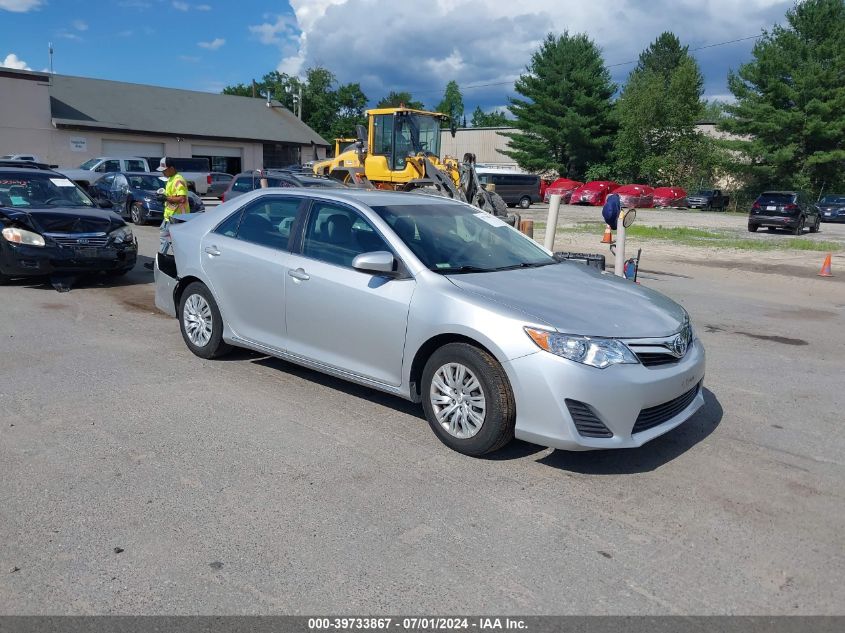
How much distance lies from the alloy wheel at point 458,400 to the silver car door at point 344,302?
385 mm

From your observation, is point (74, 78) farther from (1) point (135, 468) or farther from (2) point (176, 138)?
(1) point (135, 468)

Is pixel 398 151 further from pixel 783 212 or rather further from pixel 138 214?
pixel 783 212

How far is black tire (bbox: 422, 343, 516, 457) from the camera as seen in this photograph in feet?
15.1

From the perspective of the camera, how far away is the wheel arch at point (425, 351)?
4797mm

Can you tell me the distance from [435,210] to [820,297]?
9.65 metres

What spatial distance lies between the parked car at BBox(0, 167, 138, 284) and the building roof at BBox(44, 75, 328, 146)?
32.2 m

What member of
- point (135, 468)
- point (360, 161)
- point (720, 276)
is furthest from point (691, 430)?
point (360, 161)

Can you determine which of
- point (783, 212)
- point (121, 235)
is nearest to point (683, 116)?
point (783, 212)

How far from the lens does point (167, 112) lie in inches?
1852

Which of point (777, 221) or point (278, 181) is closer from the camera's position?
point (278, 181)

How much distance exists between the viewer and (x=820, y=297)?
511 inches

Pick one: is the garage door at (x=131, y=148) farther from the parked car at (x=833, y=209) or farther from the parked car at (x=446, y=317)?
the parked car at (x=446, y=317)

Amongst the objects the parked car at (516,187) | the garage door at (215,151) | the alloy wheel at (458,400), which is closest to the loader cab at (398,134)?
the alloy wheel at (458,400)

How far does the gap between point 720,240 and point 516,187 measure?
19.6 meters
